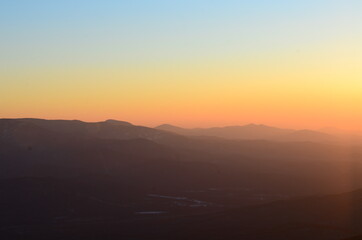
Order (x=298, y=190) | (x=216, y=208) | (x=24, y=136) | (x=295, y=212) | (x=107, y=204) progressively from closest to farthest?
(x=295, y=212), (x=216, y=208), (x=107, y=204), (x=298, y=190), (x=24, y=136)

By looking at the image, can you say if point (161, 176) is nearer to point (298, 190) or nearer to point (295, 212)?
point (298, 190)

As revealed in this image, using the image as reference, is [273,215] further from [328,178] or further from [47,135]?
[47,135]

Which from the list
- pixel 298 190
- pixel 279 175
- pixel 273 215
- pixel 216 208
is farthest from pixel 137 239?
pixel 279 175

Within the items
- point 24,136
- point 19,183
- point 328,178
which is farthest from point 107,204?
point 24,136

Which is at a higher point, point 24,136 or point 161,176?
point 24,136

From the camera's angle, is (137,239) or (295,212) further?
(295,212)

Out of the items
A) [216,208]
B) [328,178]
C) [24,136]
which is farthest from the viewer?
[24,136]
